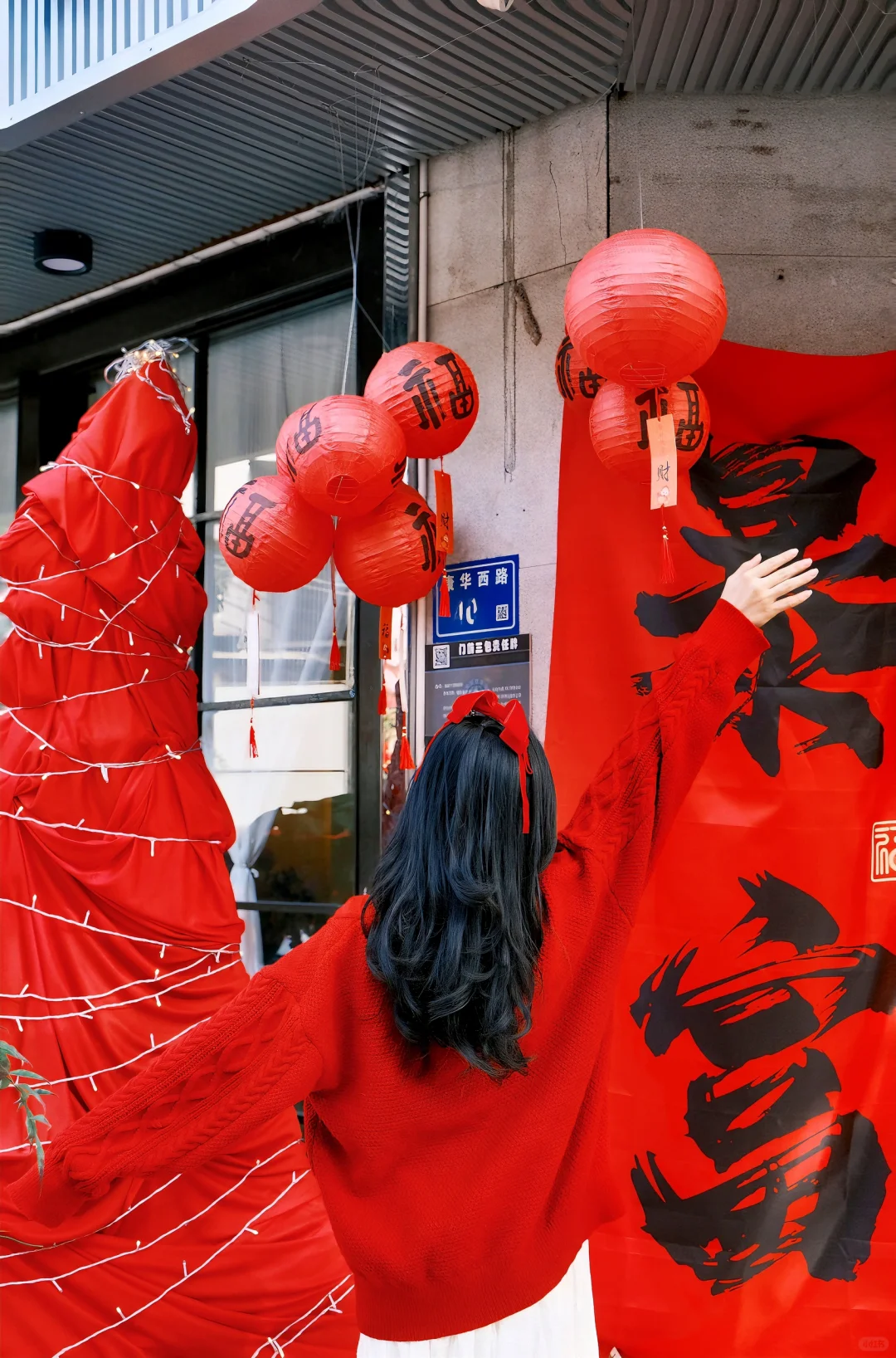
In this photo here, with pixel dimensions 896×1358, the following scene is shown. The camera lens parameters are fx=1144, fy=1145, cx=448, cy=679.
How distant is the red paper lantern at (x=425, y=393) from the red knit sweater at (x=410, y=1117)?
5.62 feet

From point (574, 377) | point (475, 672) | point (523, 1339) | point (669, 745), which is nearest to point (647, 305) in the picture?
point (574, 377)

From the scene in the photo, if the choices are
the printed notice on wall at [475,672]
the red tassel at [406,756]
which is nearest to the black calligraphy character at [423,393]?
the printed notice on wall at [475,672]

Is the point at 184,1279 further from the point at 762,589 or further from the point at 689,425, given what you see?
the point at 689,425

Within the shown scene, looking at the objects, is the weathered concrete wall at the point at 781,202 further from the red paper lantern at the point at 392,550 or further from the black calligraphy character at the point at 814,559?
the red paper lantern at the point at 392,550

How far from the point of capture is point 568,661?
3.74 m

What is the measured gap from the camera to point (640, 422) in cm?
303

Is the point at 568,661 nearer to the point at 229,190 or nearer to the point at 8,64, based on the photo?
the point at 229,190

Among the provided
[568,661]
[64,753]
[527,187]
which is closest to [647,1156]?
[568,661]

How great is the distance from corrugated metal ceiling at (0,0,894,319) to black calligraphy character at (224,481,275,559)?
5.26 feet

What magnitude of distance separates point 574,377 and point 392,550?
2.40 feet

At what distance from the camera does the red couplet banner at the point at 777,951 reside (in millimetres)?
3334

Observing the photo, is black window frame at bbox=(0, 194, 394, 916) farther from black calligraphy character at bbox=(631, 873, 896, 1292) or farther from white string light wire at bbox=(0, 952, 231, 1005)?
black calligraphy character at bbox=(631, 873, 896, 1292)

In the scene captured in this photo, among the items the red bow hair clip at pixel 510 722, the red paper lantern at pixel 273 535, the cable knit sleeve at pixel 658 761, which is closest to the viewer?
the red bow hair clip at pixel 510 722

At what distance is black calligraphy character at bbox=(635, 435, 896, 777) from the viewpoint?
3422 mm
